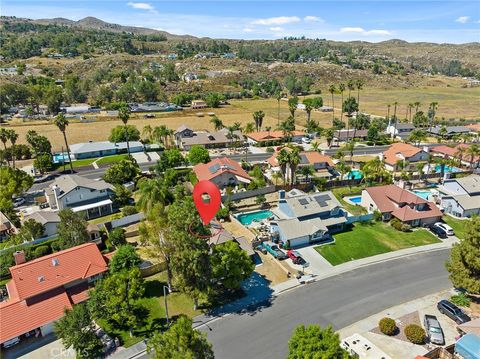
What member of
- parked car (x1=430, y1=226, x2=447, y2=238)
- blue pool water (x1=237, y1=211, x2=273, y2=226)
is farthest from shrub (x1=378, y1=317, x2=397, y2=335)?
blue pool water (x1=237, y1=211, x2=273, y2=226)

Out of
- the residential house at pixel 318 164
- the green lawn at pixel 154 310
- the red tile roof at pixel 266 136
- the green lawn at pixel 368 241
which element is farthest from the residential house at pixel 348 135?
the green lawn at pixel 154 310

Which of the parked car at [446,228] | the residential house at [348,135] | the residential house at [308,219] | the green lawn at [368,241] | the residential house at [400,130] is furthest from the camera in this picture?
the residential house at [400,130]

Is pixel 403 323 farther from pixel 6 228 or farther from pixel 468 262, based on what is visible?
pixel 6 228

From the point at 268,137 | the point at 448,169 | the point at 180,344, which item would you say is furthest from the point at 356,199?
the point at 180,344

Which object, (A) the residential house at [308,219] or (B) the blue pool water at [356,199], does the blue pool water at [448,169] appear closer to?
(B) the blue pool water at [356,199]

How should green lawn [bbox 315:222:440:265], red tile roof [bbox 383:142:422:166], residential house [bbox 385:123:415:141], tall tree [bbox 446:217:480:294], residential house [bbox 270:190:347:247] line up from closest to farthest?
tall tree [bbox 446:217:480:294] → green lawn [bbox 315:222:440:265] → residential house [bbox 270:190:347:247] → red tile roof [bbox 383:142:422:166] → residential house [bbox 385:123:415:141]

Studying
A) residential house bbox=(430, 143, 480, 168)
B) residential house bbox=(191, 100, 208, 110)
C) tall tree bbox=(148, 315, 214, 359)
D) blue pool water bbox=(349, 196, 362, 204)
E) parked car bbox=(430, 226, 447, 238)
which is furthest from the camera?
residential house bbox=(191, 100, 208, 110)

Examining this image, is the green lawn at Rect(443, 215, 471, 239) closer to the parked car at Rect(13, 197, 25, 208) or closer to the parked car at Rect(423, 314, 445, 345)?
the parked car at Rect(423, 314, 445, 345)
